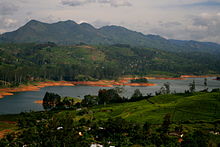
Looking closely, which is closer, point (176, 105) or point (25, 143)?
point (25, 143)

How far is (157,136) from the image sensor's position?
228 feet

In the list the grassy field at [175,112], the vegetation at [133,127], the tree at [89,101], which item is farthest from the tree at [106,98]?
the vegetation at [133,127]

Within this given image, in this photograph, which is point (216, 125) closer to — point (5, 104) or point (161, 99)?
point (161, 99)

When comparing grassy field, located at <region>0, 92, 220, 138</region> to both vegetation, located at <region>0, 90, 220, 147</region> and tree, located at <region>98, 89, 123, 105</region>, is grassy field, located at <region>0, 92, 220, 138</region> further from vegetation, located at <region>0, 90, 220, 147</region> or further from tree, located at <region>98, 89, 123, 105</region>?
tree, located at <region>98, 89, 123, 105</region>

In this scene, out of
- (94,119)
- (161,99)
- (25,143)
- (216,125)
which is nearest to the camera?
(25,143)

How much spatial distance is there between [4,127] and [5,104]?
1881 inches

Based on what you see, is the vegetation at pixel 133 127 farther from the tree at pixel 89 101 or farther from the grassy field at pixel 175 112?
the tree at pixel 89 101

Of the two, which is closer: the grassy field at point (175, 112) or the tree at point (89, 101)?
the grassy field at point (175, 112)

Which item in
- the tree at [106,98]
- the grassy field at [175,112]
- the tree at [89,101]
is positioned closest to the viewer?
the grassy field at [175,112]

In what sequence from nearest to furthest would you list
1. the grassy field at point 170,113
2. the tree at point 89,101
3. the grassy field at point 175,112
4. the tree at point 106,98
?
the grassy field at point 170,113 < the grassy field at point 175,112 < the tree at point 89,101 < the tree at point 106,98

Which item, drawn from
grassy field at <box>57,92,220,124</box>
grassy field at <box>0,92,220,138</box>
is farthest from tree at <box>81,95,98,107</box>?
grassy field at <box>0,92,220,138</box>

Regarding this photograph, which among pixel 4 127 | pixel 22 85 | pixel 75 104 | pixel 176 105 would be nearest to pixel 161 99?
pixel 176 105

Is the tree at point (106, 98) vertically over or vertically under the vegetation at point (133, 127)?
over

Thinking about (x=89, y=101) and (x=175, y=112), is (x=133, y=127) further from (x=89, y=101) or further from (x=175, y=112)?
(x=89, y=101)
